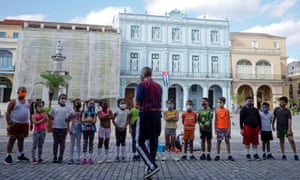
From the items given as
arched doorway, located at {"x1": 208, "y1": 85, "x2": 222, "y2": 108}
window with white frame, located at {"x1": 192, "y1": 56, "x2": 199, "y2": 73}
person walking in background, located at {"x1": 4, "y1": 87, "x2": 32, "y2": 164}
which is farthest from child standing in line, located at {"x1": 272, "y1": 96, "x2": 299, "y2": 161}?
arched doorway, located at {"x1": 208, "y1": 85, "x2": 222, "y2": 108}

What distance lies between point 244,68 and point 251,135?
33773 mm

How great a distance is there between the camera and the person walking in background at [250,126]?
614 centimetres

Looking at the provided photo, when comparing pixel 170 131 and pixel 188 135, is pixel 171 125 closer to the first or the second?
pixel 170 131

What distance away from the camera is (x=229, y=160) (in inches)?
232

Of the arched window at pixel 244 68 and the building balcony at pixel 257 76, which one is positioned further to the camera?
the arched window at pixel 244 68

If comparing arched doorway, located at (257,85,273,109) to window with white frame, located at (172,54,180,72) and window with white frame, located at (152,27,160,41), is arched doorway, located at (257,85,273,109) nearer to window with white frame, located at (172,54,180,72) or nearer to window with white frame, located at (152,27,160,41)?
window with white frame, located at (172,54,180,72)

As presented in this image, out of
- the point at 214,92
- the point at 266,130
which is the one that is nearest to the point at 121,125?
the point at 266,130

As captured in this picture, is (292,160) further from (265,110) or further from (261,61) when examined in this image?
(261,61)

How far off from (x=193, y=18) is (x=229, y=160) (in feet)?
113

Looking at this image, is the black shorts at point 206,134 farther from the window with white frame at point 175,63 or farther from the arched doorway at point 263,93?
the arched doorway at point 263,93

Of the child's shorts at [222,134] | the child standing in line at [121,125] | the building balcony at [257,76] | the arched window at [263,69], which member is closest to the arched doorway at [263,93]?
the building balcony at [257,76]

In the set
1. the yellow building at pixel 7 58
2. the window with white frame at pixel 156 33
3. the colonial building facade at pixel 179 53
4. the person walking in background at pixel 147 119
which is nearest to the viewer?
the person walking in background at pixel 147 119

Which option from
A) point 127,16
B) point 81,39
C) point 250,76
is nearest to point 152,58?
point 127,16

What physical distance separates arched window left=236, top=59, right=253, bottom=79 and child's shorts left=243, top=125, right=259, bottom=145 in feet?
106
